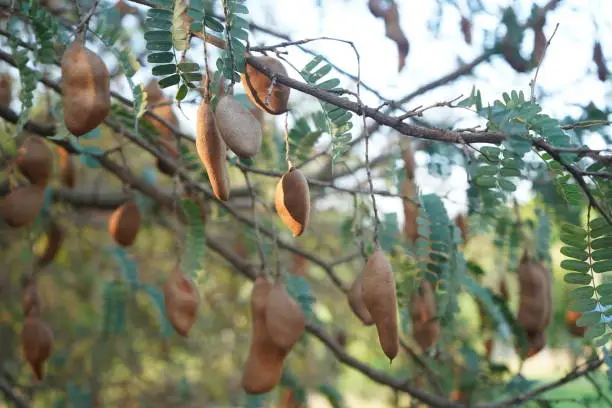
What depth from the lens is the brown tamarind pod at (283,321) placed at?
894 mm

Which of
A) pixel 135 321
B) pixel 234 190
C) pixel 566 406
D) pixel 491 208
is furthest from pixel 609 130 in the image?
pixel 566 406

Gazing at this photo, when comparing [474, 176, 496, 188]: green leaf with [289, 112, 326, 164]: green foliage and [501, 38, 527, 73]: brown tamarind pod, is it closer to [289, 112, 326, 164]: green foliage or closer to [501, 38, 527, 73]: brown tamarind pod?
[289, 112, 326, 164]: green foliage

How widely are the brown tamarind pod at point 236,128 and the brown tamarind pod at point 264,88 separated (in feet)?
0.20

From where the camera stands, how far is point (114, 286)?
6.01 ft

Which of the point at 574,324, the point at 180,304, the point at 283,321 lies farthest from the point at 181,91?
the point at 574,324

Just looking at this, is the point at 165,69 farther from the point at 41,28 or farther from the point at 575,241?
the point at 575,241

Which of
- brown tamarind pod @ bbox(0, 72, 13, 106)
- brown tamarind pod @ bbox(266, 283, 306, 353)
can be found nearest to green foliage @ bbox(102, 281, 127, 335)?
brown tamarind pod @ bbox(0, 72, 13, 106)

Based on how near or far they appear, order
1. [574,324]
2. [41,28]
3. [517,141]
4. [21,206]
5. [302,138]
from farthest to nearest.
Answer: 1. [574,324]
2. [302,138]
3. [21,206]
4. [41,28]
5. [517,141]

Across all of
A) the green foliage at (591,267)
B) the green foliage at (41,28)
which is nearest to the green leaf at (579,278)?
the green foliage at (591,267)

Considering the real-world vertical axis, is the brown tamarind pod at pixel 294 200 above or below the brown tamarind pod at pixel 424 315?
above

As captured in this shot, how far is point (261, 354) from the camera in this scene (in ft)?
3.08

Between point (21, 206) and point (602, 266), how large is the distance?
0.87 m

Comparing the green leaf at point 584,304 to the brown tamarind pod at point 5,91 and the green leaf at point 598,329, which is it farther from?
the brown tamarind pod at point 5,91

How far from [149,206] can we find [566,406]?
2.52m
